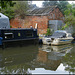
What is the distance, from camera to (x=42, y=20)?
24812mm

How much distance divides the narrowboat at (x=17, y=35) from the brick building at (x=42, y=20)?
8.24 m

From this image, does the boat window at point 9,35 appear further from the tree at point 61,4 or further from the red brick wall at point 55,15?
the tree at point 61,4

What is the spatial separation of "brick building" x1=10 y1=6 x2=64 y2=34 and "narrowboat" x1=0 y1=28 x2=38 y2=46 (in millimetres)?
8236

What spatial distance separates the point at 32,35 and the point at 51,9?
11.2 meters

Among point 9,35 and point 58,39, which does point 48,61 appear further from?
point 9,35

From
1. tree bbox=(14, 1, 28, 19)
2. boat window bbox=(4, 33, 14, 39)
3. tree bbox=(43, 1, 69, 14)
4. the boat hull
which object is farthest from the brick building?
tree bbox=(43, 1, 69, 14)

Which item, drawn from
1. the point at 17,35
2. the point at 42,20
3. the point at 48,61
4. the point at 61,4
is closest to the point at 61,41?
the point at 17,35

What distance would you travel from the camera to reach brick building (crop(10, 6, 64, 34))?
79.7ft

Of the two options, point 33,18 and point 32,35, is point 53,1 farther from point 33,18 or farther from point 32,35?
point 32,35

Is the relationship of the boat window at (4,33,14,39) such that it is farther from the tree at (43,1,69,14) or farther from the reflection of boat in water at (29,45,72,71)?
the tree at (43,1,69,14)

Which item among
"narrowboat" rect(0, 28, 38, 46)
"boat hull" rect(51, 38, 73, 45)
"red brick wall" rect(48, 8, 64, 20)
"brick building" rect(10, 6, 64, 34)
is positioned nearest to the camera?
"narrowboat" rect(0, 28, 38, 46)

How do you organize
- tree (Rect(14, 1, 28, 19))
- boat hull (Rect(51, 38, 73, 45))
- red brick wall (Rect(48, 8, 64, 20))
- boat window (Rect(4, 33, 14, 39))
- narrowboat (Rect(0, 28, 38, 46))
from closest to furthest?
narrowboat (Rect(0, 28, 38, 46)) < boat window (Rect(4, 33, 14, 39)) < boat hull (Rect(51, 38, 73, 45)) < red brick wall (Rect(48, 8, 64, 20)) < tree (Rect(14, 1, 28, 19))

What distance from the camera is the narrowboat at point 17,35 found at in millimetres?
13458

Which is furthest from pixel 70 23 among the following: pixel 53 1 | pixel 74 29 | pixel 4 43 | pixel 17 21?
pixel 53 1
